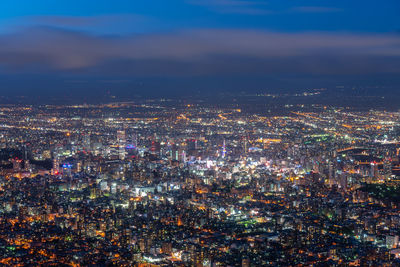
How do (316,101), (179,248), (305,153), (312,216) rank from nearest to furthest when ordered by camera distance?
(179,248)
(312,216)
(305,153)
(316,101)

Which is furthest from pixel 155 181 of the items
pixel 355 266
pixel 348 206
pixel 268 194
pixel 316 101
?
pixel 316 101

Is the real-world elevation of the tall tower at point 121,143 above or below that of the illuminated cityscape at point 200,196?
above

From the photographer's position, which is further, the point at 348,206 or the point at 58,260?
the point at 348,206

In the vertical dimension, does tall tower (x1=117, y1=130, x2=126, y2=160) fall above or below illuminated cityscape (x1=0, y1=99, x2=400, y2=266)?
above

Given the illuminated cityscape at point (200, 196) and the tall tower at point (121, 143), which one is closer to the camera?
the illuminated cityscape at point (200, 196)

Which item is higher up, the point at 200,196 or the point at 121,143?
the point at 121,143

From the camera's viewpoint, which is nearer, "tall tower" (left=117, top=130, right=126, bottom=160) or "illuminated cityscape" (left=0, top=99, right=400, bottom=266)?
"illuminated cityscape" (left=0, top=99, right=400, bottom=266)

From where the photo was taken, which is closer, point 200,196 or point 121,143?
point 200,196

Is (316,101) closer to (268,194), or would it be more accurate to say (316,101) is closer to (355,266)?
(268,194)
